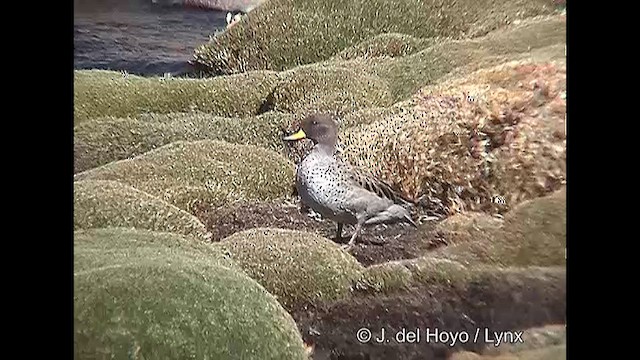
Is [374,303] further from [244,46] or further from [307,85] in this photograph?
[244,46]

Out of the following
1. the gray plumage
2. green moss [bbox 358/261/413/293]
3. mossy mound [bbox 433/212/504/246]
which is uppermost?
the gray plumage

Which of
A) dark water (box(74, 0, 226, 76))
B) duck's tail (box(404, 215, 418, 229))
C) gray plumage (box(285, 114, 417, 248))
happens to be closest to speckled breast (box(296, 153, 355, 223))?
gray plumage (box(285, 114, 417, 248))

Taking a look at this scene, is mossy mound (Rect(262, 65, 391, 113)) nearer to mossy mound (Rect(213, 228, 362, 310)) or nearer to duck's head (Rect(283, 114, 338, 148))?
duck's head (Rect(283, 114, 338, 148))

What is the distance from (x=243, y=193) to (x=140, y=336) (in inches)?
15.4

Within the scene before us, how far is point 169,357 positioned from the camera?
161cm

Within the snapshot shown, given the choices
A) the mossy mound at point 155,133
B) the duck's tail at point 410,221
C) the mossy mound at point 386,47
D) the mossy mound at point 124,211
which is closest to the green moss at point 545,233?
the duck's tail at point 410,221

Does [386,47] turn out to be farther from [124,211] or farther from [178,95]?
[124,211]

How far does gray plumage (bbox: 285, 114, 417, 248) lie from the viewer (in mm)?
1750

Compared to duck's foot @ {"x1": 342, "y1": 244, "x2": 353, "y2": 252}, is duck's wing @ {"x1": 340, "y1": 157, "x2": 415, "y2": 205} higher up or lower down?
higher up

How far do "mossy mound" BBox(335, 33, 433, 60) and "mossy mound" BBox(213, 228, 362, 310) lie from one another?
45 centimetres

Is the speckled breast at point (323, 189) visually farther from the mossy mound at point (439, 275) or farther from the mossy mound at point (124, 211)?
the mossy mound at point (124, 211)

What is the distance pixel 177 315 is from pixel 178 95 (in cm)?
52

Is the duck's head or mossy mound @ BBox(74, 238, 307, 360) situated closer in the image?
mossy mound @ BBox(74, 238, 307, 360)

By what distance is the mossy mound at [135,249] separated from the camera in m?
1.70
